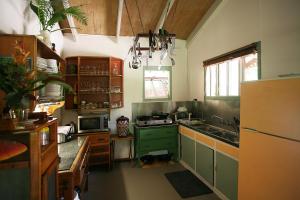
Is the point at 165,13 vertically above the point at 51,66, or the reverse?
the point at 165,13

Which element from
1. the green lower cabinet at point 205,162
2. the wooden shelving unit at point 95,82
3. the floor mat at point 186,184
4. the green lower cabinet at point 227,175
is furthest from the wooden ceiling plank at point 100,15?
the floor mat at point 186,184

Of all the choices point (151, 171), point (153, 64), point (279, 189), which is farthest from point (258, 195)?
point (153, 64)

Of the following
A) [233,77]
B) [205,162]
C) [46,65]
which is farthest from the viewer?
[233,77]

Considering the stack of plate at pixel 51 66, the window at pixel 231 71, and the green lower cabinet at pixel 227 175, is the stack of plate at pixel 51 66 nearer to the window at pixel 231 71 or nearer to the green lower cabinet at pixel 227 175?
the green lower cabinet at pixel 227 175

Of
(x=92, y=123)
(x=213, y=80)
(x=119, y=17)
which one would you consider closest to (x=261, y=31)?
(x=213, y=80)

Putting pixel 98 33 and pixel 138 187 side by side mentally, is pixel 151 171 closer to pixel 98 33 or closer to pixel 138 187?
pixel 138 187

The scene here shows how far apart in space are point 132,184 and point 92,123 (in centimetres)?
141

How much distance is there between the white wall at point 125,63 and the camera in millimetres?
4059

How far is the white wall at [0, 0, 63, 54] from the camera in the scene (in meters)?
1.67

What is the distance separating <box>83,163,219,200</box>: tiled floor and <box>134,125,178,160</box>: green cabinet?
0.36m

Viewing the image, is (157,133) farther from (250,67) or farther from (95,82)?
(250,67)

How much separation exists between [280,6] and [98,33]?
3332 mm

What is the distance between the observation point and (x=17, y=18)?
1897 mm

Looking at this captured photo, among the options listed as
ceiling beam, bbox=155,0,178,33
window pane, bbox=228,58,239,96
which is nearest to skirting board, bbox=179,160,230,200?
window pane, bbox=228,58,239,96
